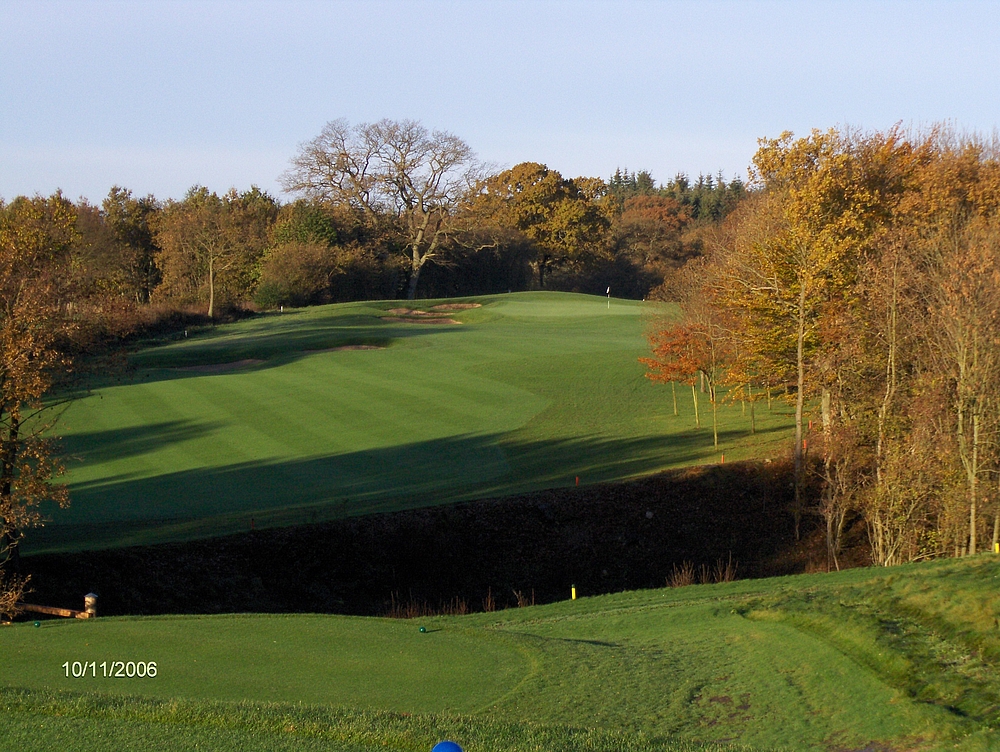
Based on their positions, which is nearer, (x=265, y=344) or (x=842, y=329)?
(x=842, y=329)

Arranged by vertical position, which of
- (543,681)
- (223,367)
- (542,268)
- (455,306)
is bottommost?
(543,681)

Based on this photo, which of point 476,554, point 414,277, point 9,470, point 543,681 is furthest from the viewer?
point 414,277

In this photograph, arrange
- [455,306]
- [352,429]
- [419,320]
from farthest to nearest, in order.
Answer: [455,306] < [419,320] < [352,429]

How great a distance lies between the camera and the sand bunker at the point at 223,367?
40.0 m

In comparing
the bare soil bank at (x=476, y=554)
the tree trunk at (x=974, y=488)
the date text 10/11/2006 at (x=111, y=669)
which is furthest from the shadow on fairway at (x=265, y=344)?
the date text 10/11/2006 at (x=111, y=669)

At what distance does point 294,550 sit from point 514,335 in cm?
2724

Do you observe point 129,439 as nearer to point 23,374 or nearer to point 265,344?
point 23,374

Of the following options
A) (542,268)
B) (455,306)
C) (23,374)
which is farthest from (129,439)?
(542,268)

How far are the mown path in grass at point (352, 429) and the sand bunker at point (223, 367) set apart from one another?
0.17 metres

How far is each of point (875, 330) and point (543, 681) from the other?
18.4 meters

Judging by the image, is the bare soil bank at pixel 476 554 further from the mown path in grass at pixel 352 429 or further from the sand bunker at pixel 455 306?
the sand bunker at pixel 455 306

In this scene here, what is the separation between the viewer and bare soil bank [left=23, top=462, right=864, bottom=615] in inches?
749

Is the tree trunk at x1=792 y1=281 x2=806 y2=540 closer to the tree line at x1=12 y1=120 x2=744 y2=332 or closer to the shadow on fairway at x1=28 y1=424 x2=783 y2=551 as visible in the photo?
the shadow on fairway at x1=28 y1=424 x2=783 y2=551

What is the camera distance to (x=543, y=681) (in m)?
8.92
